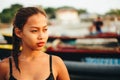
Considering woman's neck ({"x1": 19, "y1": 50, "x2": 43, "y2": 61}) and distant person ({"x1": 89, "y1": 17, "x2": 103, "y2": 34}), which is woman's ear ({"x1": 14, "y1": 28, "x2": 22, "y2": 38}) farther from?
distant person ({"x1": 89, "y1": 17, "x2": 103, "y2": 34})

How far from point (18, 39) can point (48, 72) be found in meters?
0.21

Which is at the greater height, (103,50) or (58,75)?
(58,75)

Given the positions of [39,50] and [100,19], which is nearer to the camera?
[39,50]

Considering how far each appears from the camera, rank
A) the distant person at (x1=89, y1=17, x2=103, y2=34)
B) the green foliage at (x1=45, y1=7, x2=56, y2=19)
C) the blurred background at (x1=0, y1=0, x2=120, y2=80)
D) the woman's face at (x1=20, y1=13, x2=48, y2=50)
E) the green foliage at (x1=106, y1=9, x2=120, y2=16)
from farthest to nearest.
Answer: the green foliage at (x1=106, y1=9, x2=120, y2=16)
the distant person at (x1=89, y1=17, x2=103, y2=34)
the green foliage at (x1=45, y1=7, x2=56, y2=19)
the blurred background at (x1=0, y1=0, x2=120, y2=80)
the woman's face at (x1=20, y1=13, x2=48, y2=50)

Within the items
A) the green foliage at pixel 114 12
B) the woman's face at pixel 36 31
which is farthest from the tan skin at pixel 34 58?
the green foliage at pixel 114 12

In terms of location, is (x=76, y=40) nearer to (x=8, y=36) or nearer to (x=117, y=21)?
(x=117, y=21)

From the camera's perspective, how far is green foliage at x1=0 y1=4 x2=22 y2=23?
15.4 feet

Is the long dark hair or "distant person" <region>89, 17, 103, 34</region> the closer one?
the long dark hair

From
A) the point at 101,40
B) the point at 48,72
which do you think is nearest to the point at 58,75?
the point at 48,72

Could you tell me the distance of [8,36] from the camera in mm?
4598

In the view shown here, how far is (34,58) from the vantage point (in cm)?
126

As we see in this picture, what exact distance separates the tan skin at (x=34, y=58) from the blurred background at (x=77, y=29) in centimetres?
292

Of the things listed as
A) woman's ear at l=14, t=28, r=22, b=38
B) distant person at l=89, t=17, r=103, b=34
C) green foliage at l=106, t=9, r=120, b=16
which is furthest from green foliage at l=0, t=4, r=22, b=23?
woman's ear at l=14, t=28, r=22, b=38

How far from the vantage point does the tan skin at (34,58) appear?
46.4 inches
